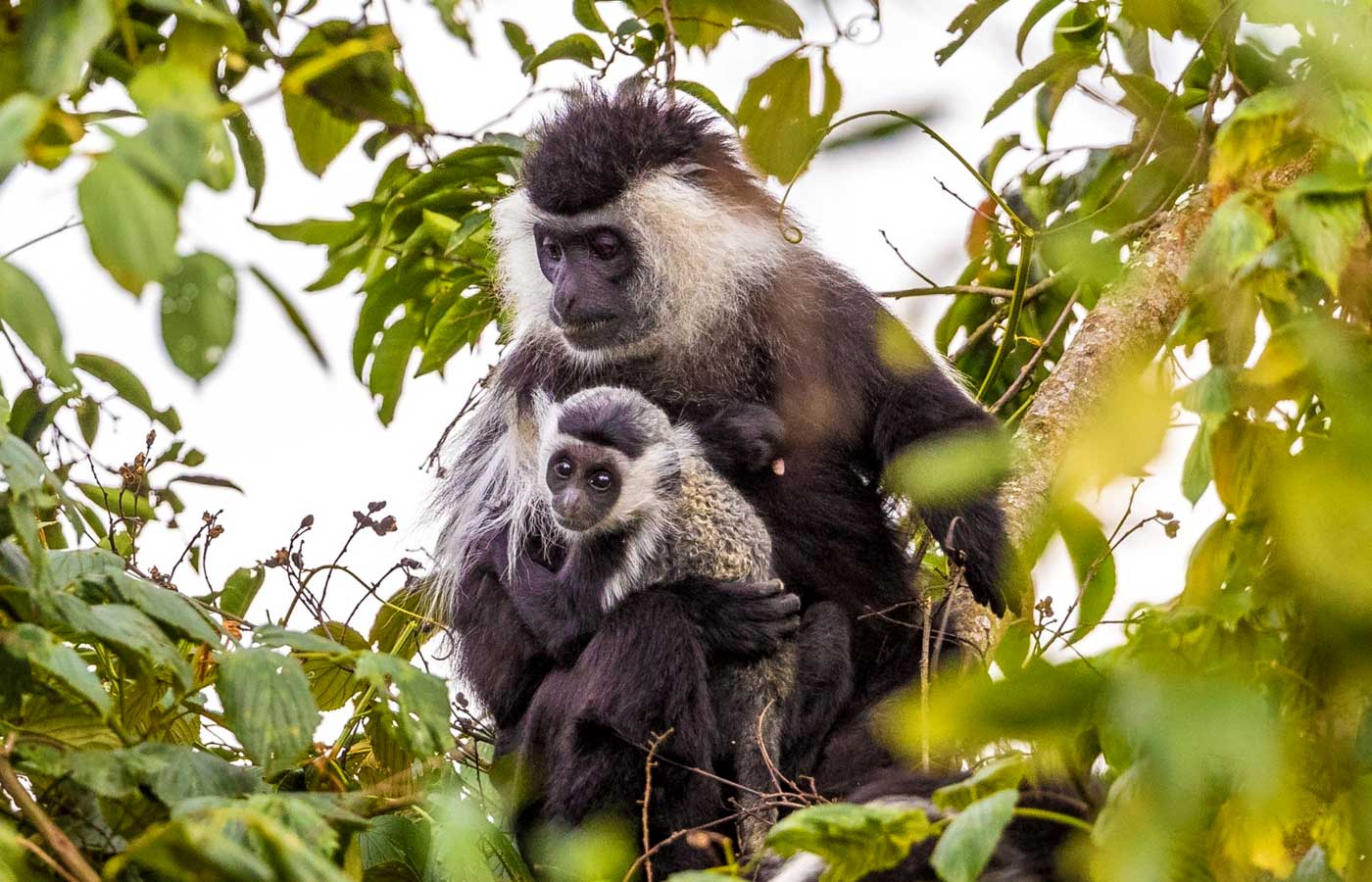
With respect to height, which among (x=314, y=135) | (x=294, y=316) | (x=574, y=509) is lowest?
(x=574, y=509)

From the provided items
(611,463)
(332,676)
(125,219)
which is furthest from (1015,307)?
(125,219)

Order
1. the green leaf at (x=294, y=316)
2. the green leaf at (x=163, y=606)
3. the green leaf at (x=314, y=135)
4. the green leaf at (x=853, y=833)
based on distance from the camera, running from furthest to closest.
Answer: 1. the green leaf at (x=314, y=135)
2. the green leaf at (x=163, y=606)
3. the green leaf at (x=853, y=833)
4. the green leaf at (x=294, y=316)

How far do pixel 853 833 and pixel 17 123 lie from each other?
2.82 feet

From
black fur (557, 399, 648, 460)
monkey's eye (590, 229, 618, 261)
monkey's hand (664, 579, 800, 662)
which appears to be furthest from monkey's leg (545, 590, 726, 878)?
monkey's eye (590, 229, 618, 261)

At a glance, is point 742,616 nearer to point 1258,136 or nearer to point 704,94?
point 704,94

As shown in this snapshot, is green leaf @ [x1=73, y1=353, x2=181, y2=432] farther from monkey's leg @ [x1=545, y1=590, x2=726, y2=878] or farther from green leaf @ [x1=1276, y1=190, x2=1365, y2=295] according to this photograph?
green leaf @ [x1=1276, y1=190, x2=1365, y2=295]

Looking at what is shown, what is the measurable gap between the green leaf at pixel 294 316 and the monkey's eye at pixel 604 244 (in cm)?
234

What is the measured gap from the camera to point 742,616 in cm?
280

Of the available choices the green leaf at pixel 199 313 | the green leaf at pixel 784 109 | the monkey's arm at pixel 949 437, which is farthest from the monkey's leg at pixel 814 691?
the green leaf at pixel 199 313

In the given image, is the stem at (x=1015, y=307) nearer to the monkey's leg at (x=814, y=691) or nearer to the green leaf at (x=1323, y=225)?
the monkey's leg at (x=814, y=691)

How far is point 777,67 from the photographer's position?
2984mm

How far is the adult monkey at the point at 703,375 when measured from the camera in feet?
9.90

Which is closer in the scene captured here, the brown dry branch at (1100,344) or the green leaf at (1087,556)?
the green leaf at (1087,556)

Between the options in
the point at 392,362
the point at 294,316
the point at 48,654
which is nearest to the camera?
the point at 294,316
